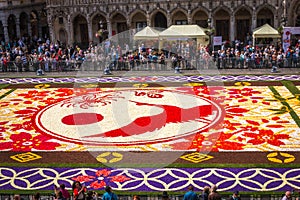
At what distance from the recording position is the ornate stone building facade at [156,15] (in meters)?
43.2

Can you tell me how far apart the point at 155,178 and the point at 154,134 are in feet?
15.0

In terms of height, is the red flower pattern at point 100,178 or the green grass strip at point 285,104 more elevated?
the green grass strip at point 285,104

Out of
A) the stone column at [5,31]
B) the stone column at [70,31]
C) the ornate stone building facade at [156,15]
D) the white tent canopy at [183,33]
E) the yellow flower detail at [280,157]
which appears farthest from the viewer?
the stone column at [5,31]

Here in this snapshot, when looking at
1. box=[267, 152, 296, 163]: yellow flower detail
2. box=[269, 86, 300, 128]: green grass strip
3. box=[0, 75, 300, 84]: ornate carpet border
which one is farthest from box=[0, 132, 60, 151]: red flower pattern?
box=[0, 75, 300, 84]: ornate carpet border

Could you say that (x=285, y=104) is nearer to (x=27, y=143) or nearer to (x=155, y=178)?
(x=155, y=178)

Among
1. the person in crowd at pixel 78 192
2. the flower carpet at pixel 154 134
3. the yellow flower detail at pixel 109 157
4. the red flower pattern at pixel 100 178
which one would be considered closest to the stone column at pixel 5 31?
the flower carpet at pixel 154 134

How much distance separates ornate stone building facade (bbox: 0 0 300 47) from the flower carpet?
14.8 metres

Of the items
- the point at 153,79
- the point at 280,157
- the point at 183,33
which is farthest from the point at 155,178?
the point at 183,33

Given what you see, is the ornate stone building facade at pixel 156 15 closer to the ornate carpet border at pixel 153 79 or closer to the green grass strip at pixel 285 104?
the ornate carpet border at pixel 153 79

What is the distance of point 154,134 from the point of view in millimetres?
20625

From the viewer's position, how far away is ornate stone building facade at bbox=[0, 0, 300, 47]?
142ft

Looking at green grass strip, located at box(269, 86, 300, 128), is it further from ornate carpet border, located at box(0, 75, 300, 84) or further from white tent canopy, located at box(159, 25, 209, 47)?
white tent canopy, located at box(159, 25, 209, 47)

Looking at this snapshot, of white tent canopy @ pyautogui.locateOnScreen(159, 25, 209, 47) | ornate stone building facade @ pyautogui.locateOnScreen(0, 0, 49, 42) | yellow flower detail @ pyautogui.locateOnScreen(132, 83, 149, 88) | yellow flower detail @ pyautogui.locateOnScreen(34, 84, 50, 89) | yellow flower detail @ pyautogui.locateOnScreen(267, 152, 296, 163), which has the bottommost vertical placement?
yellow flower detail @ pyautogui.locateOnScreen(267, 152, 296, 163)

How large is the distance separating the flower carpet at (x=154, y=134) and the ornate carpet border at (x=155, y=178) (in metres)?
0.03
